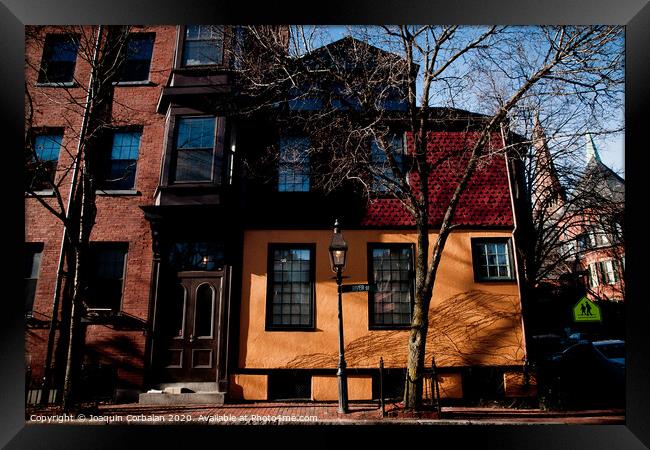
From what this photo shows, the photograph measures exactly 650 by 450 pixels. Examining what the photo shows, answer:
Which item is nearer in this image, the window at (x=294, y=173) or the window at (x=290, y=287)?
the window at (x=290, y=287)

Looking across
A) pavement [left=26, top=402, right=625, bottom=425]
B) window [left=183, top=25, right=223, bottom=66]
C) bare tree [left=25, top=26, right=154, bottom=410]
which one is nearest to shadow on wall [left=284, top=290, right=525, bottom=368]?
pavement [left=26, top=402, right=625, bottom=425]

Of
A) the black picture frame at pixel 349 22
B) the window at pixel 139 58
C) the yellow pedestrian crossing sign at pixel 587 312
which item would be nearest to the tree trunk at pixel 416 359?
the black picture frame at pixel 349 22

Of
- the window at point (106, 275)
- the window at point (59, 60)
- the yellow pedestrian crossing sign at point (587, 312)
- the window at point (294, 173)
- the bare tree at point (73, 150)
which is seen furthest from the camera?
the window at point (59, 60)

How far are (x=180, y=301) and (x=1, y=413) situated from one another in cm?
387

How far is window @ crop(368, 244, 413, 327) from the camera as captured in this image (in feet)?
28.5

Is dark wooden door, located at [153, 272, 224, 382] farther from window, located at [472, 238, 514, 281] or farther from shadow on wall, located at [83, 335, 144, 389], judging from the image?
window, located at [472, 238, 514, 281]

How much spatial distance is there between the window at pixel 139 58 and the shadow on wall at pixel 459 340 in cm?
826

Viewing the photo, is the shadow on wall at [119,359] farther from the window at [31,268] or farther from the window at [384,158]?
the window at [384,158]

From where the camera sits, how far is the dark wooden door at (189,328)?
8438 millimetres

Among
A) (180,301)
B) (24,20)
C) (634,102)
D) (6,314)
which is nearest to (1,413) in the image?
(6,314)

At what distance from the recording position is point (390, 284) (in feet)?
28.9

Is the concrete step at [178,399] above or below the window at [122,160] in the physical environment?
below

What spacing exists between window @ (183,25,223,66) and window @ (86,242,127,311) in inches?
191

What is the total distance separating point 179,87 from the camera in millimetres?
9328
